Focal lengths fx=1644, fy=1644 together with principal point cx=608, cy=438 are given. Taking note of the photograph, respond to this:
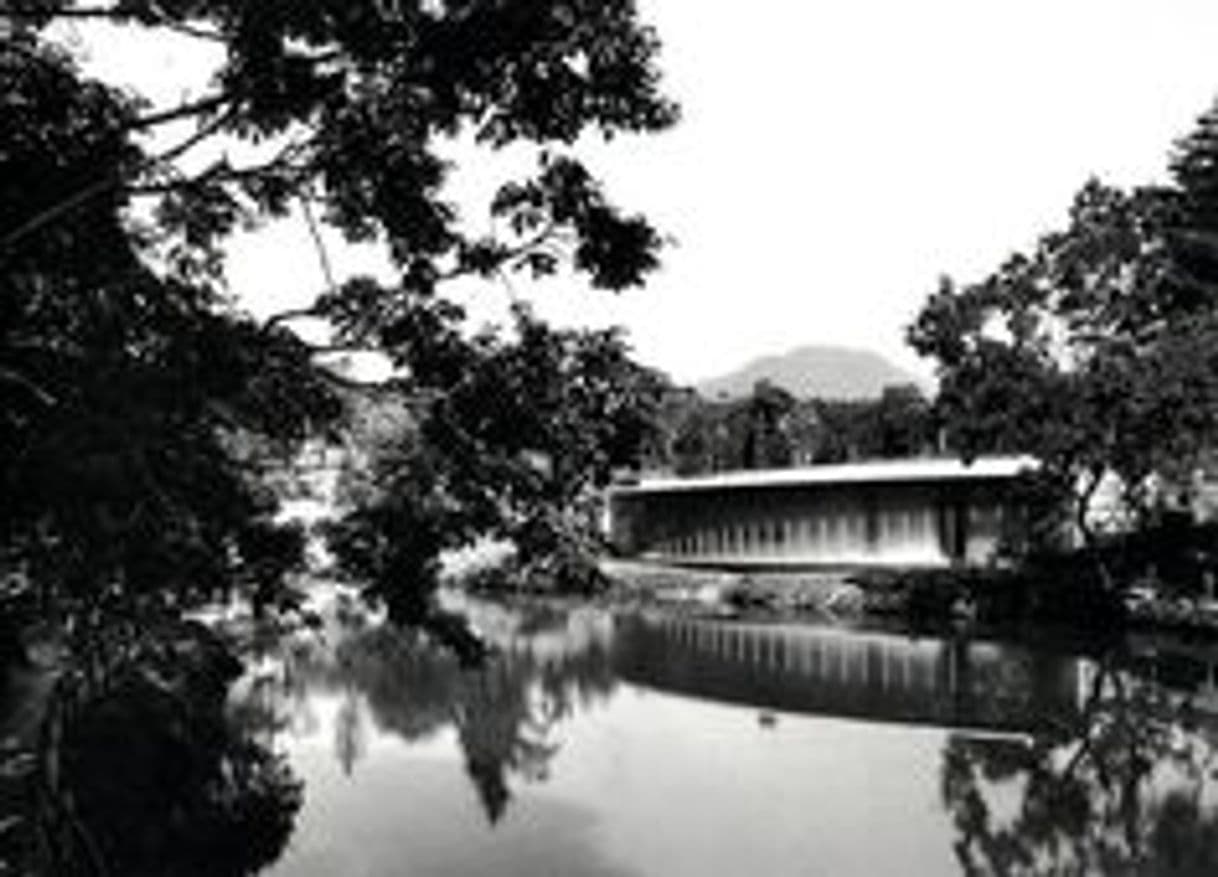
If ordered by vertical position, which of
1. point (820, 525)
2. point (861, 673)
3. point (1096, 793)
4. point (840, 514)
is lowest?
point (1096, 793)

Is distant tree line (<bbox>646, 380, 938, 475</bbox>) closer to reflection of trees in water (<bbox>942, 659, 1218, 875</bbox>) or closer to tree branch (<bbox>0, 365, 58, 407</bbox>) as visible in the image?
reflection of trees in water (<bbox>942, 659, 1218, 875</bbox>)

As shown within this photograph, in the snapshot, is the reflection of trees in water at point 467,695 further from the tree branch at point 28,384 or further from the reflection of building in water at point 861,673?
the tree branch at point 28,384

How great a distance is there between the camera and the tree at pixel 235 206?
12.4 m

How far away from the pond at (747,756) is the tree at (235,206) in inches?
185

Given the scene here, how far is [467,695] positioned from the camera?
124 ft

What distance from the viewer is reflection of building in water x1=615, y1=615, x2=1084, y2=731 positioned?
3406 centimetres

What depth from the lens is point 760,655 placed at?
44219 millimetres

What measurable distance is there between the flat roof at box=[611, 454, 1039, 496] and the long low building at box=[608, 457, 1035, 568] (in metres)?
0.04

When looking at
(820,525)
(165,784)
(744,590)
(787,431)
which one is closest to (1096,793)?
(165,784)

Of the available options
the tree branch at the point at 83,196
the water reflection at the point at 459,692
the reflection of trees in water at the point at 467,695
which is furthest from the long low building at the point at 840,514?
the tree branch at the point at 83,196

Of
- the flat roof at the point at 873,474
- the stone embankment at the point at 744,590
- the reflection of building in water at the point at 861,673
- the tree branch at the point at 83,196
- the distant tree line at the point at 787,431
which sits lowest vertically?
the reflection of building in water at the point at 861,673

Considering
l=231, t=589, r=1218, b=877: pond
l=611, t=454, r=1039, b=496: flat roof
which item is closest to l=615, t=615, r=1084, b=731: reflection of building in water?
l=231, t=589, r=1218, b=877: pond

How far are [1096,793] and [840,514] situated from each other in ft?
108

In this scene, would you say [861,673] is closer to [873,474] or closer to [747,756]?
[747,756]
